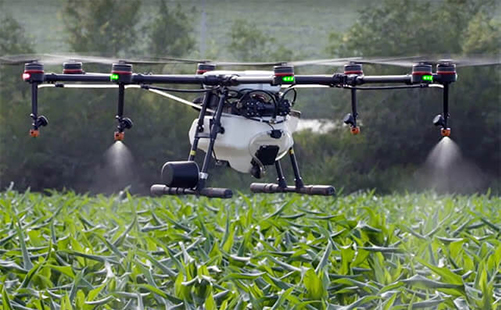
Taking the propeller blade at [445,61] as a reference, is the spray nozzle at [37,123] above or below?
below

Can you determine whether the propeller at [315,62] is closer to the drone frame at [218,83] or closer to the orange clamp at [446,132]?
the drone frame at [218,83]

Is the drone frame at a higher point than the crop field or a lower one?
higher

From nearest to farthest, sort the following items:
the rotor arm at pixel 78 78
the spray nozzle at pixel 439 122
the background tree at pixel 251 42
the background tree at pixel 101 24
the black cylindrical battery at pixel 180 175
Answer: the black cylindrical battery at pixel 180 175
the spray nozzle at pixel 439 122
the rotor arm at pixel 78 78
the background tree at pixel 251 42
the background tree at pixel 101 24

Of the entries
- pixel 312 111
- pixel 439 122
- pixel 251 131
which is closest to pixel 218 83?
pixel 251 131

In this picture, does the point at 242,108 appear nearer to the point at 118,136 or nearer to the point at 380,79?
the point at 118,136

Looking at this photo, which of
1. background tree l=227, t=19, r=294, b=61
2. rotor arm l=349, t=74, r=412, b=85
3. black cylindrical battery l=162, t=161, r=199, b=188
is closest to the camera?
rotor arm l=349, t=74, r=412, b=85

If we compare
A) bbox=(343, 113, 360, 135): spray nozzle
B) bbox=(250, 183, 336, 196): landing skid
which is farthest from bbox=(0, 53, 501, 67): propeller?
bbox=(250, 183, 336, 196): landing skid

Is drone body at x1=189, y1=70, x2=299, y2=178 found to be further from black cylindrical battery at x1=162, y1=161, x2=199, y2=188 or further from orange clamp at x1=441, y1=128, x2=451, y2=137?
orange clamp at x1=441, y1=128, x2=451, y2=137

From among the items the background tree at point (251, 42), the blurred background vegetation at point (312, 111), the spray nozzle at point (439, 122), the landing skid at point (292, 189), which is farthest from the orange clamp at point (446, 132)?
the blurred background vegetation at point (312, 111)

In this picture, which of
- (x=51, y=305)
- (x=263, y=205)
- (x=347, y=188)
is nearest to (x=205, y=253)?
(x=51, y=305)
